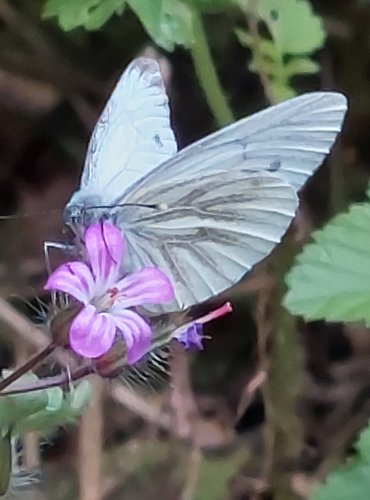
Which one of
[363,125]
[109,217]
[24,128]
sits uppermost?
[109,217]

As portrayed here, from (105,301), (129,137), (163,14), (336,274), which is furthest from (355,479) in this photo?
(163,14)

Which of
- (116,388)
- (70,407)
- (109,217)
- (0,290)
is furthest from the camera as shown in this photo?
(0,290)

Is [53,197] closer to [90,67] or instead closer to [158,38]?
[90,67]

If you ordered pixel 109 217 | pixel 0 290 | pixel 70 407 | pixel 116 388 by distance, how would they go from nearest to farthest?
pixel 70 407 < pixel 109 217 < pixel 116 388 < pixel 0 290

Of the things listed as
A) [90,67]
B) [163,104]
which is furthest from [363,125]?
[163,104]

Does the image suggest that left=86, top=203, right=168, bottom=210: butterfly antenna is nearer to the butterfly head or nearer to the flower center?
the butterfly head

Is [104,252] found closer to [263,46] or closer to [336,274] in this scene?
[336,274]
